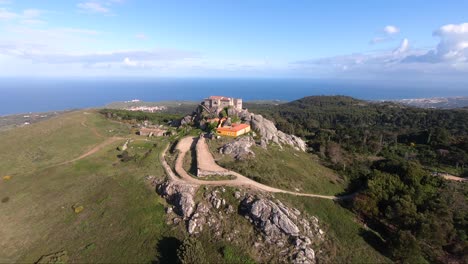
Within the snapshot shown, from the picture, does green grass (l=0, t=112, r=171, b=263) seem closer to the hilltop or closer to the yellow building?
the hilltop

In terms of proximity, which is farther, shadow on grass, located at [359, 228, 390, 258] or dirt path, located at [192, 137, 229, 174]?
dirt path, located at [192, 137, 229, 174]

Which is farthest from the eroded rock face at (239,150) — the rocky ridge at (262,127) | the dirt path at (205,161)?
the rocky ridge at (262,127)

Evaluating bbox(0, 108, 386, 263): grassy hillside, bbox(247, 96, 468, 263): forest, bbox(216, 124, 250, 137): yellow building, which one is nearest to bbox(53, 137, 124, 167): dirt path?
bbox(0, 108, 386, 263): grassy hillside

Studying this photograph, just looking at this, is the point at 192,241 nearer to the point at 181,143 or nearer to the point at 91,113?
the point at 181,143

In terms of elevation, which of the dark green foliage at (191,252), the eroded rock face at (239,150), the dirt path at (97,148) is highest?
the eroded rock face at (239,150)

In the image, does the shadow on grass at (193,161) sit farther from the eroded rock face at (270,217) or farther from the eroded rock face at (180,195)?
the eroded rock face at (270,217)

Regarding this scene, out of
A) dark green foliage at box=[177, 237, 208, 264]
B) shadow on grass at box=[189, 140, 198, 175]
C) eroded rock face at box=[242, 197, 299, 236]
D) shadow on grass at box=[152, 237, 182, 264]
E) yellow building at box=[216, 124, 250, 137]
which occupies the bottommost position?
shadow on grass at box=[152, 237, 182, 264]

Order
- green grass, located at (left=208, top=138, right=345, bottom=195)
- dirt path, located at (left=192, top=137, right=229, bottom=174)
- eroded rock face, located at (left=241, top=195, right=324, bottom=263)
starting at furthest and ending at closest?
dirt path, located at (left=192, top=137, right=229, bottom=174) < green grass, located at (left=208, top=138, right=345, bottom=195) < eroded rock face, located at (left=241, top=195, right=324, bottom=263)
